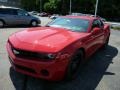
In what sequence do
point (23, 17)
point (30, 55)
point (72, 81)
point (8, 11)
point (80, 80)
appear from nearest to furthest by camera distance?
point (30, 55) < point (72, 81) < point (80, 80) < point (8, 11) < point (23, 17)

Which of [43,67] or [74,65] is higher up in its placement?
[43,67]

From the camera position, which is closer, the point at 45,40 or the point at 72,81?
the point at 45,40

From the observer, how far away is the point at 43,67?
167 inches

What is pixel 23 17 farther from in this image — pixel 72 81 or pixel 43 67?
pixel 43 67

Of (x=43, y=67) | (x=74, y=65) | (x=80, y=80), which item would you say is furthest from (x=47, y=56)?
(x=80, y=80)

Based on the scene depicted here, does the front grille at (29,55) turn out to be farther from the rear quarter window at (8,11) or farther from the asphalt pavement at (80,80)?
the rear quarter window at (8,11)

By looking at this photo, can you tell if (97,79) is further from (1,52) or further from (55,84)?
(1,52)

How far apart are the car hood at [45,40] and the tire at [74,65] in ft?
1.19

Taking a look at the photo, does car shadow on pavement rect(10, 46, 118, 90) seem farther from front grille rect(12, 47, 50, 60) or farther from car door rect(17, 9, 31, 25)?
car door rect(17, 9, 31, 25)

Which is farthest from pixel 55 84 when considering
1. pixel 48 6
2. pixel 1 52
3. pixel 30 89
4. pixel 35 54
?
pixel 48 6

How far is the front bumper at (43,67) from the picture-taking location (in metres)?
4.23

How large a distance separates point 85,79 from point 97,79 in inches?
11.9

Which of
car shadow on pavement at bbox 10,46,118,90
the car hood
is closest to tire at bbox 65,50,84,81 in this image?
car shadow on pavement at bbox 10,46,118,90

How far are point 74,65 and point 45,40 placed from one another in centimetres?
91
